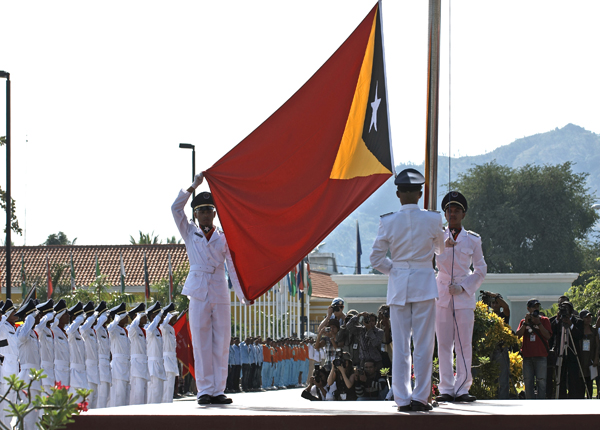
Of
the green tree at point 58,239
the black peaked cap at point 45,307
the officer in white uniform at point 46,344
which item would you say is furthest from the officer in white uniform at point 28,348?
the green tree at point 58,239

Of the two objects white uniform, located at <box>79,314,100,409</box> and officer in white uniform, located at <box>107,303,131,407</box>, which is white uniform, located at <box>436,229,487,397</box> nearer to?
white uniform, located at <box>79,314,100,409</box>

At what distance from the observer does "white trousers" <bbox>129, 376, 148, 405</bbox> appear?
1599 cm

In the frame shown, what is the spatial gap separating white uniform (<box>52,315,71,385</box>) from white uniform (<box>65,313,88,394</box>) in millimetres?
300

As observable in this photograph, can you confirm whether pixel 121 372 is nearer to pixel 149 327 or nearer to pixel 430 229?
pixel 149 327

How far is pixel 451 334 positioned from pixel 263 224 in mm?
2298

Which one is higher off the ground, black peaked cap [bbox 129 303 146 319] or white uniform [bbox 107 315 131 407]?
black peaked cap [bbox 129 303 146 319]

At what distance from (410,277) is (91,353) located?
370 inches

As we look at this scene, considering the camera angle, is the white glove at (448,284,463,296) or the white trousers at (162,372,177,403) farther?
the white trousers at (162,372,177,403)

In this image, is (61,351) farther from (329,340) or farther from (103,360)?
(329,340)

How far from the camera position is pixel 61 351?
14227mm

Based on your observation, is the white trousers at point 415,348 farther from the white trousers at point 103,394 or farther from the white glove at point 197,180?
the white trousers at point 103,394

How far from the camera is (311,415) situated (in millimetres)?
6613

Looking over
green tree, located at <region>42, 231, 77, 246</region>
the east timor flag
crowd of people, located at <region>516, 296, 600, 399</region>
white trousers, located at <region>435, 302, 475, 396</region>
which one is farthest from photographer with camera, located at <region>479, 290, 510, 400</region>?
green tree, located at <region>42, 231, 77, 246</region>

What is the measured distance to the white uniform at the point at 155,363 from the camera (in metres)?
16.5
